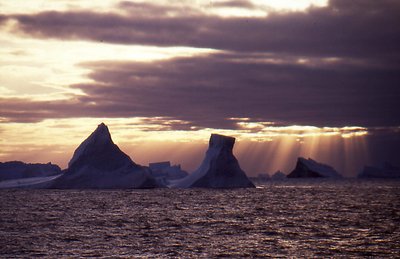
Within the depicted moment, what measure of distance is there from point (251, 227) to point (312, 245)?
8218 mm

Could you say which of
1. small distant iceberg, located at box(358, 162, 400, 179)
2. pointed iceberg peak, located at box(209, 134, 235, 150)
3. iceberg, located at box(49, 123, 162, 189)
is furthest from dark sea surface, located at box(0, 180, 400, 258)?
small distant iceberg, located at box(358, 162, 400, 179)

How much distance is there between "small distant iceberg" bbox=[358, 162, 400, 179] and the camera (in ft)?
559

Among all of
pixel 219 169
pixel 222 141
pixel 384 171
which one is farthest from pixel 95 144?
pixel 384 171

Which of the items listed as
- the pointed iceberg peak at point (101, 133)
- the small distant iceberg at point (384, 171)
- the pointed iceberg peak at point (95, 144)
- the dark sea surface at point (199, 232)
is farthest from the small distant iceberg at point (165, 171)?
the dark sea surface at point (199, 232)

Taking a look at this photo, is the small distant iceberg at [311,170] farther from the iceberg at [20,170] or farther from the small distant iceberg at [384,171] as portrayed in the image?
the iceberg at [20,170]

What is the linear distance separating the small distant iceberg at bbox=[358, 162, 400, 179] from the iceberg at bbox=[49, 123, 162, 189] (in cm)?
10873

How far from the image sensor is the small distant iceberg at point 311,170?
Result: 6543 inches

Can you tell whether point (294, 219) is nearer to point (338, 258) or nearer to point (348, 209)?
point (348, 209)

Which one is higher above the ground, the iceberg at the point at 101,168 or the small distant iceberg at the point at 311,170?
the iceberg at the point at 101,168

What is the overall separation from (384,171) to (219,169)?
108439mm

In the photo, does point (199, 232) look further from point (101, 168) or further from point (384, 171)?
point (384, 171)

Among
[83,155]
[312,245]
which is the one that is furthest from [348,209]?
[83,155]

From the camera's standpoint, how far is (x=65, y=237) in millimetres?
29438

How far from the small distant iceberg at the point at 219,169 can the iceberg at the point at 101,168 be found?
6.02 m
